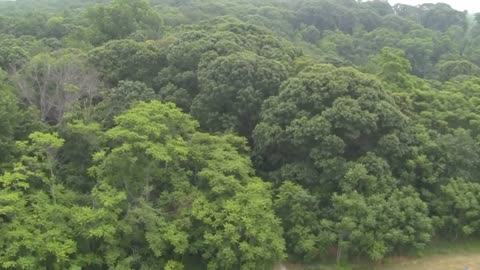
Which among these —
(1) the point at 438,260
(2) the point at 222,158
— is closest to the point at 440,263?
(1) the point at 438,260

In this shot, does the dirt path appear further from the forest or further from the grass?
the forest

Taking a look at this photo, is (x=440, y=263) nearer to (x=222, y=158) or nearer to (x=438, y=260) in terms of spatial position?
Answer: (x=438, y=260)

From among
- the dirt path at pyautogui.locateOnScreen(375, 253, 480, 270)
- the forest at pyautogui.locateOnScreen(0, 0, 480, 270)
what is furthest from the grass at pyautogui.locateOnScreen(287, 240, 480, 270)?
the forest at pyautogui.locateOnScreen(0, 0, 480, 270)

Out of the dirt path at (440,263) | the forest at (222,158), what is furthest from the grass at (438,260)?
the forest at (222,158)

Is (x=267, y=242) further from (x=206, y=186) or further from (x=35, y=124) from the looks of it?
(x=35, y=124)

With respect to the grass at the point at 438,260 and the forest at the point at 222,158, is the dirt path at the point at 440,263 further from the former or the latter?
the forest at the point at 222,158

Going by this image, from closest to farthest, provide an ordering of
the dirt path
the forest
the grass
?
the forest → the grass → the dirt path

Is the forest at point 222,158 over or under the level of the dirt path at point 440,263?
over
